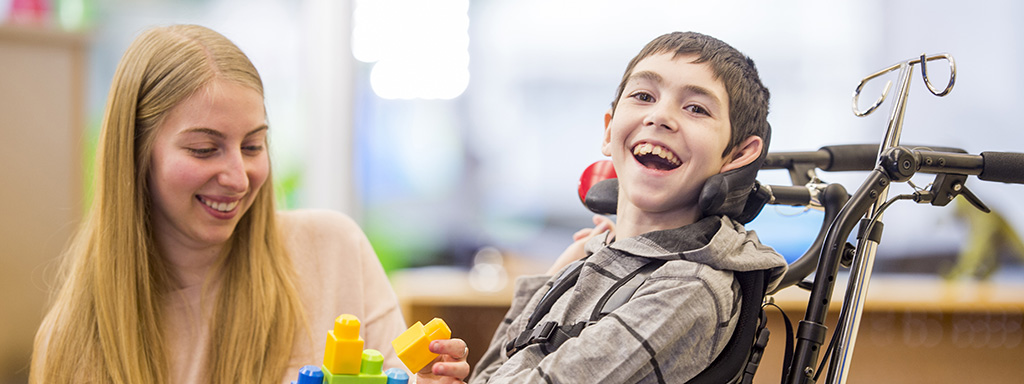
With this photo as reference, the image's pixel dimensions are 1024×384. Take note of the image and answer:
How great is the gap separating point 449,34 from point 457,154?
22.1 inches

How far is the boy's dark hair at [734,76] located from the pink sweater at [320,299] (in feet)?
2.42

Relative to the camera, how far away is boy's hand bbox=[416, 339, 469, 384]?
1.06m

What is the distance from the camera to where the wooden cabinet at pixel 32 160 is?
264 centimetres

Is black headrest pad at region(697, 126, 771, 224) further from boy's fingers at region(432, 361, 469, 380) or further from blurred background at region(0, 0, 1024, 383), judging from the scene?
blurred background at region(0, 0, 1024, 383)

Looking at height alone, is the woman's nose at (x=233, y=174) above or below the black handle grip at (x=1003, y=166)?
below

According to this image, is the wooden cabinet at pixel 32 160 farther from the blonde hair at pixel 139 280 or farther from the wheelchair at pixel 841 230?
the wheelchair at pixel 841 230

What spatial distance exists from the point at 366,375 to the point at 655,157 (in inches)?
19.8

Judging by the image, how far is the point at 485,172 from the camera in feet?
12.2

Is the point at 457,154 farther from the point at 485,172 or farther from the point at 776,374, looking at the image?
the point at 776,374

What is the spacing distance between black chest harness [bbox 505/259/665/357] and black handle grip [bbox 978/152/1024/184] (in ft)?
1.60

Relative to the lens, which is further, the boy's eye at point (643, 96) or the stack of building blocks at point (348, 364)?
the boy's eye at point (643, 96)

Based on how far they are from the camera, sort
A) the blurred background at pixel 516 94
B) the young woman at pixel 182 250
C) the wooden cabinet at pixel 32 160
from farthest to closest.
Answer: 1. the blurred background at pixel 516 94
2. the wooden cabinet at pixel 32 160
3. the young woman at pixel 182 250

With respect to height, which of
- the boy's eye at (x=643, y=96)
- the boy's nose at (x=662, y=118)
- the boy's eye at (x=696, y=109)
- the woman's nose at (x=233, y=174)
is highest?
the boy's eye at (x=643, y=96)

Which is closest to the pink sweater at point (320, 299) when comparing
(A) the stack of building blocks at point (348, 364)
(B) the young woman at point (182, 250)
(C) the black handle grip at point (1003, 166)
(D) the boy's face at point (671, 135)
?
(B) the young woman at point (182, 250)
